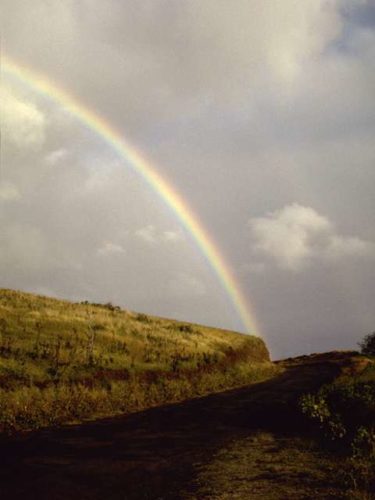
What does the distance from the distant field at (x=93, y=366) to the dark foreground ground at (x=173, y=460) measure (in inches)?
74.4

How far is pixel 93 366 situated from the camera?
25422 millimetres

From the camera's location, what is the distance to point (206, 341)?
44.5 meters

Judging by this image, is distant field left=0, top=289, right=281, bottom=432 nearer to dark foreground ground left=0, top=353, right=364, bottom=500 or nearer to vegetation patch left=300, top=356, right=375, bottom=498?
dark foreground ground left=0, top=353, right=364, bottom=500

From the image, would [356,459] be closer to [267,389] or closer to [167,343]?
[267,389]

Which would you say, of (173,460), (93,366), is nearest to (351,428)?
(173,460)

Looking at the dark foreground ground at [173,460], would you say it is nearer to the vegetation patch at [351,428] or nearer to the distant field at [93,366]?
the vegetation patch at [351,428]

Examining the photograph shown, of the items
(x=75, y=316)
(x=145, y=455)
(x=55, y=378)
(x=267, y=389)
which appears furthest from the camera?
(x=75, y=316)

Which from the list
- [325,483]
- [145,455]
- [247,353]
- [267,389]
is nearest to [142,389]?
[267,389]

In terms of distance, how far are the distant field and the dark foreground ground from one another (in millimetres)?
1889

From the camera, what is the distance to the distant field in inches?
752

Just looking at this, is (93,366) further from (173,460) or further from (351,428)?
(351,428)

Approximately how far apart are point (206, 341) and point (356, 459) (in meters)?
34.2

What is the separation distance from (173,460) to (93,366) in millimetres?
13662

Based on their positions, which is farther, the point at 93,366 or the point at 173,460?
the point at 93,366
